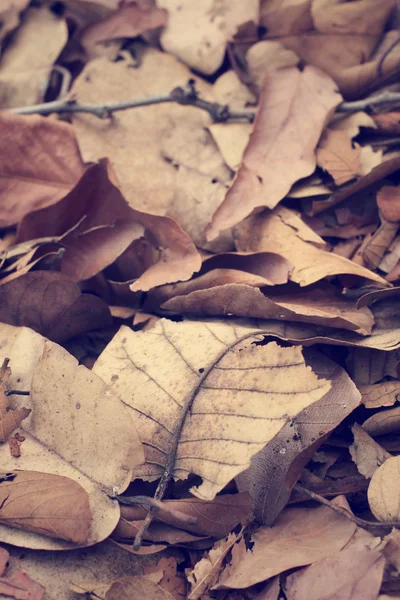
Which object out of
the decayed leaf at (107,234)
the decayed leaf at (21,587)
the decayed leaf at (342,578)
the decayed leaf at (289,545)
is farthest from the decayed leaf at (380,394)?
the decayed leaf at (21,587)

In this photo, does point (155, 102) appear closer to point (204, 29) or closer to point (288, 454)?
point (204, 29)

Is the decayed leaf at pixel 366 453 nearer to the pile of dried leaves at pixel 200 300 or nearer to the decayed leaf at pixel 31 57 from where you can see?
the pile of dried leaves at pixel 200 300

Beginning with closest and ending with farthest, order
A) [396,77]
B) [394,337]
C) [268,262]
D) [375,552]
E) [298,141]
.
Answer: [375,552]
[394,337]
[268,262]
[298,141]
[396,77]

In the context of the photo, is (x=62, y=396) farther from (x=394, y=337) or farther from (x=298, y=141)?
(x=298, y=141)

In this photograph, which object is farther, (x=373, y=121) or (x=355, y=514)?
(x=373, y=121)

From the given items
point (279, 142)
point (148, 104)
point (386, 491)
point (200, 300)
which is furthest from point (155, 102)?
point (386, 491)

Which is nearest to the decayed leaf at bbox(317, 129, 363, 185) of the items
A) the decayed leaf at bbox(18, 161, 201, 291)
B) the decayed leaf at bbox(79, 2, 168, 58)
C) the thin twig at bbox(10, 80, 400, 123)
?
the thin twig at bbox(10, 80, 400, 123)

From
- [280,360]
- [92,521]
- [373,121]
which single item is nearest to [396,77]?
[373,121]
